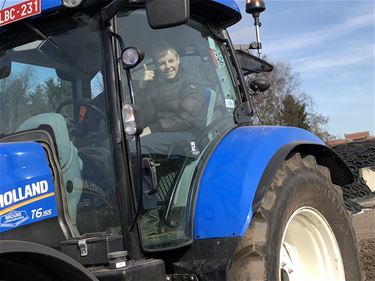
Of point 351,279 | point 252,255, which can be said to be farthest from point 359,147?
point 252,255

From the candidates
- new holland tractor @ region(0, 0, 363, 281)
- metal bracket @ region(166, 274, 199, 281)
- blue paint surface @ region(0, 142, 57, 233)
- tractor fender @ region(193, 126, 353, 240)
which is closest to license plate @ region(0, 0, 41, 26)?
new holland tractor @ region(0, 0, 363, 281)

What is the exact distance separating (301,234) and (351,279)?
462mm

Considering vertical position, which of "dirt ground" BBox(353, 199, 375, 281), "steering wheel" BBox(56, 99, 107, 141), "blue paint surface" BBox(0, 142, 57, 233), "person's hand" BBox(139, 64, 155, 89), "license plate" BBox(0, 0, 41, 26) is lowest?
"dirt ground" BBox(353, 199, 375, 281)

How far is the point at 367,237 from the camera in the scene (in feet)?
20.8

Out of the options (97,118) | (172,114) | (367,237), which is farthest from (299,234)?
(367,237)

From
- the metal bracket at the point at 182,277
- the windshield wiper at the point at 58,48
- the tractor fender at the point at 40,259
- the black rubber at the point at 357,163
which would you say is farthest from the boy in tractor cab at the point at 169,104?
the black rubber at the point at 357,163

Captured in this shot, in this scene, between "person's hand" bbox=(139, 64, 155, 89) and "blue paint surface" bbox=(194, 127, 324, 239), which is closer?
"blue paint surface" bbox=(194, 127, 324, 239)

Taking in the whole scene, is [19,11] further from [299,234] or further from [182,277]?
[299,234]

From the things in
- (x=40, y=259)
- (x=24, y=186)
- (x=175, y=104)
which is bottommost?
(x=40, y=259)

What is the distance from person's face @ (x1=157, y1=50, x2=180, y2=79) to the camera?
108 inches

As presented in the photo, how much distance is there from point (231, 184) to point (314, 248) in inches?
38.9

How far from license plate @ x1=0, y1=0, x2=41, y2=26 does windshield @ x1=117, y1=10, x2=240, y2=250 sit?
0.41 meters

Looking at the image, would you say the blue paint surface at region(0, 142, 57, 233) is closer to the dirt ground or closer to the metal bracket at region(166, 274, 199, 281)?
the metal bracket at region(166, 274, 199, 281)

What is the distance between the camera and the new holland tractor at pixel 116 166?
2.32m
